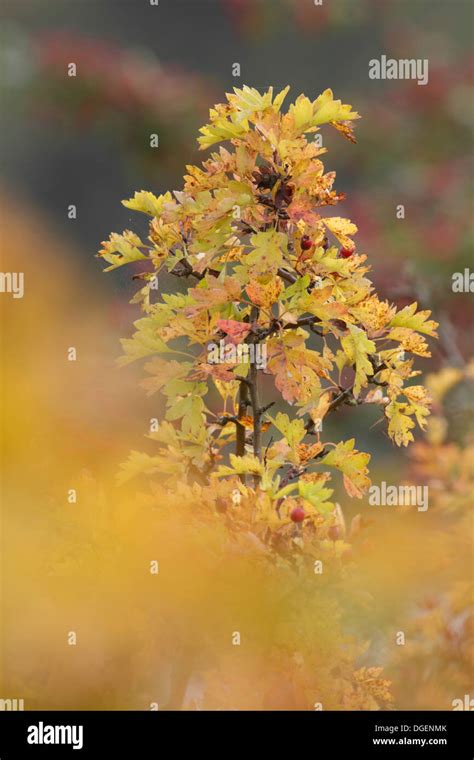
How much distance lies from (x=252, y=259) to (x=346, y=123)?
8.2 inches

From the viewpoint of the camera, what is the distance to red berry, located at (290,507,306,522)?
1.21m

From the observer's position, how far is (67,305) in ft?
8.86

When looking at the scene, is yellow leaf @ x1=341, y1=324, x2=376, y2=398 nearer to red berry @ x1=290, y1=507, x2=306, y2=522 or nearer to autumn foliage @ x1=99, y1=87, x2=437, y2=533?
autumn foliage @ x1=99, y1=87, x2=437, y2=533

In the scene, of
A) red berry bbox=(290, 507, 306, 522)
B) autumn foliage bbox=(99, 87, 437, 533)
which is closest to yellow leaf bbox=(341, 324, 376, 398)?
autumn foliage bbox=(99, 87, 437, 533)

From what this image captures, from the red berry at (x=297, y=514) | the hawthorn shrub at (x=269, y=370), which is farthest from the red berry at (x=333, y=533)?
the red berry at (x=297, y=514)

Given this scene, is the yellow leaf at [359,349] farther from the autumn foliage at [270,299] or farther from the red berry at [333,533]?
the red berry at [333,533]

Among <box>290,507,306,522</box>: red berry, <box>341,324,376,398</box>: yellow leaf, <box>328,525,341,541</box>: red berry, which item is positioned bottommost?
<box>328,525,341,541</box>: red berry

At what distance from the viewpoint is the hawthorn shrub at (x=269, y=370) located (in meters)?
1.19

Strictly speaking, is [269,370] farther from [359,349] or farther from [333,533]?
[333,533]

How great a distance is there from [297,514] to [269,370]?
173mm

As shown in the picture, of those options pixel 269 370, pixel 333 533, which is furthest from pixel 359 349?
pixel 333 533

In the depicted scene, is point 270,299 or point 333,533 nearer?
point 270,299

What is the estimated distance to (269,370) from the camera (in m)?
1.21
